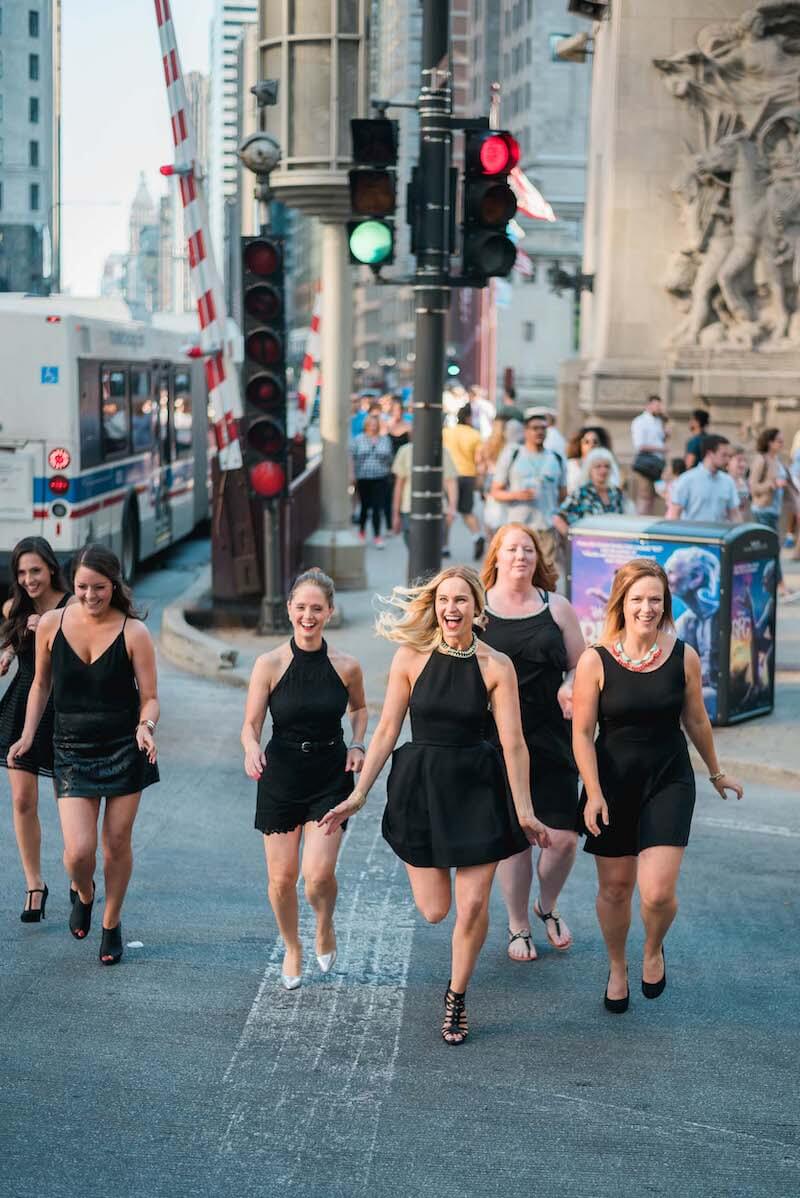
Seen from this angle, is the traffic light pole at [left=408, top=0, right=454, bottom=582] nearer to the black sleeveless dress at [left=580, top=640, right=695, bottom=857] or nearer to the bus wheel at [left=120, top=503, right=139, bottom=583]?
the black sleeveless dress at [left=580, top=640, right=695, bottom=857]

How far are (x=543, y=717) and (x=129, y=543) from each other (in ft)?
43.9

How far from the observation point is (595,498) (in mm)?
13781

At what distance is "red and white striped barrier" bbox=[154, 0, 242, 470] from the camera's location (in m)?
16.1

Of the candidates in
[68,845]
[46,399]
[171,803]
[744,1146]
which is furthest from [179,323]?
[744,1146]

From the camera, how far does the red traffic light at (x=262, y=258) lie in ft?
48.0

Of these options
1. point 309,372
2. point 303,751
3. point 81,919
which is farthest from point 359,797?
point 309,372

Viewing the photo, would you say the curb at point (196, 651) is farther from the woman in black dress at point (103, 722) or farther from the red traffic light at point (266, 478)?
the woman in black dress at point (103, 722)

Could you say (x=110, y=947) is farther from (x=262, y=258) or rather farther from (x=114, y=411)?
(x=114, y=411)

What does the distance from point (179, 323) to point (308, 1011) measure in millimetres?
21545

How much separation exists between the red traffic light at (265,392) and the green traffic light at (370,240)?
10.7 feet

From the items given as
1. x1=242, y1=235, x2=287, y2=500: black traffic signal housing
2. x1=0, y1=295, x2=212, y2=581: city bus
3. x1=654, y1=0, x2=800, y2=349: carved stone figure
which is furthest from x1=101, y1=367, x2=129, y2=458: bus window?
x1=654, y1=0, x2=800, y2=349: carved stone figure

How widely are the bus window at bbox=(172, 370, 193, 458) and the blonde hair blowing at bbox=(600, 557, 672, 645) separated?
16801 millimetres

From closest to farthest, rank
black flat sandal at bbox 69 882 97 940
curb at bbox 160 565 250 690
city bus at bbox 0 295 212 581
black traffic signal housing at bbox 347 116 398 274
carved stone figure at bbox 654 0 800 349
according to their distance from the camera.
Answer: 1. black flat sandal at bbox 69 882 97 940
2. black traffic signal housing at bbox 347 116 398 274
3. curb at bbox 160 565 250 690
4. city bus at bbox 0 295 212 581
5. carved stone figure at bbox 654 0 800 349

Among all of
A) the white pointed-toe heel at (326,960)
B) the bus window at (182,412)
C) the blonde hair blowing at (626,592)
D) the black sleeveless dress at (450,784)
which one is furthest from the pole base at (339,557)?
the black sleeveless dress at (450,784)
